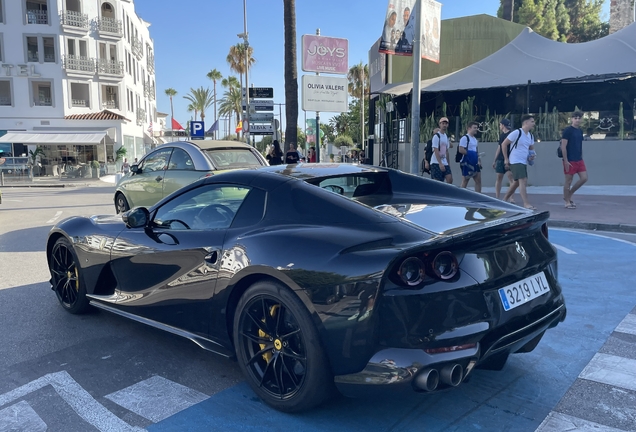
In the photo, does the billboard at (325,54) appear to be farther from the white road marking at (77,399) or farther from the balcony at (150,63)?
the balcony at (150,63)

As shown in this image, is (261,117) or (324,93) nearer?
(324,93)

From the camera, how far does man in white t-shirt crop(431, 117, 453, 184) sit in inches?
435

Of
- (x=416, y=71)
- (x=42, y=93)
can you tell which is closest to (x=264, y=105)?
(x=416, y=71)

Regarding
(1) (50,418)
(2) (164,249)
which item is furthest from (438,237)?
(1) (50,418)

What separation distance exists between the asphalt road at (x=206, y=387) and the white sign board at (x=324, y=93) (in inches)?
398

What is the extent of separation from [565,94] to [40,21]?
34000mm

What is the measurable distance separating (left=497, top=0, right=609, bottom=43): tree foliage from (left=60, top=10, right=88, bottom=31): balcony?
29.7 meters

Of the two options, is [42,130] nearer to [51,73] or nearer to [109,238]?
[51,73]

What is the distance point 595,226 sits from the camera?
9.26m

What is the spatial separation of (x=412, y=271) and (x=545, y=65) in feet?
60.1

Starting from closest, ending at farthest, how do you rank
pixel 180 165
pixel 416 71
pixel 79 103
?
Result: 1. pixel 180 165
2. pixel 416 71
3. pixel 79 103

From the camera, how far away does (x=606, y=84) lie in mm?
17562

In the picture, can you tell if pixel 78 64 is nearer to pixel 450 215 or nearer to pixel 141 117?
pixel 141 117

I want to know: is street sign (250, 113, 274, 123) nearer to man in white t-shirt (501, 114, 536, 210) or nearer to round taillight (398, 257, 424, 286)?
man in white t-shirt (501, 114, 536, 210)
